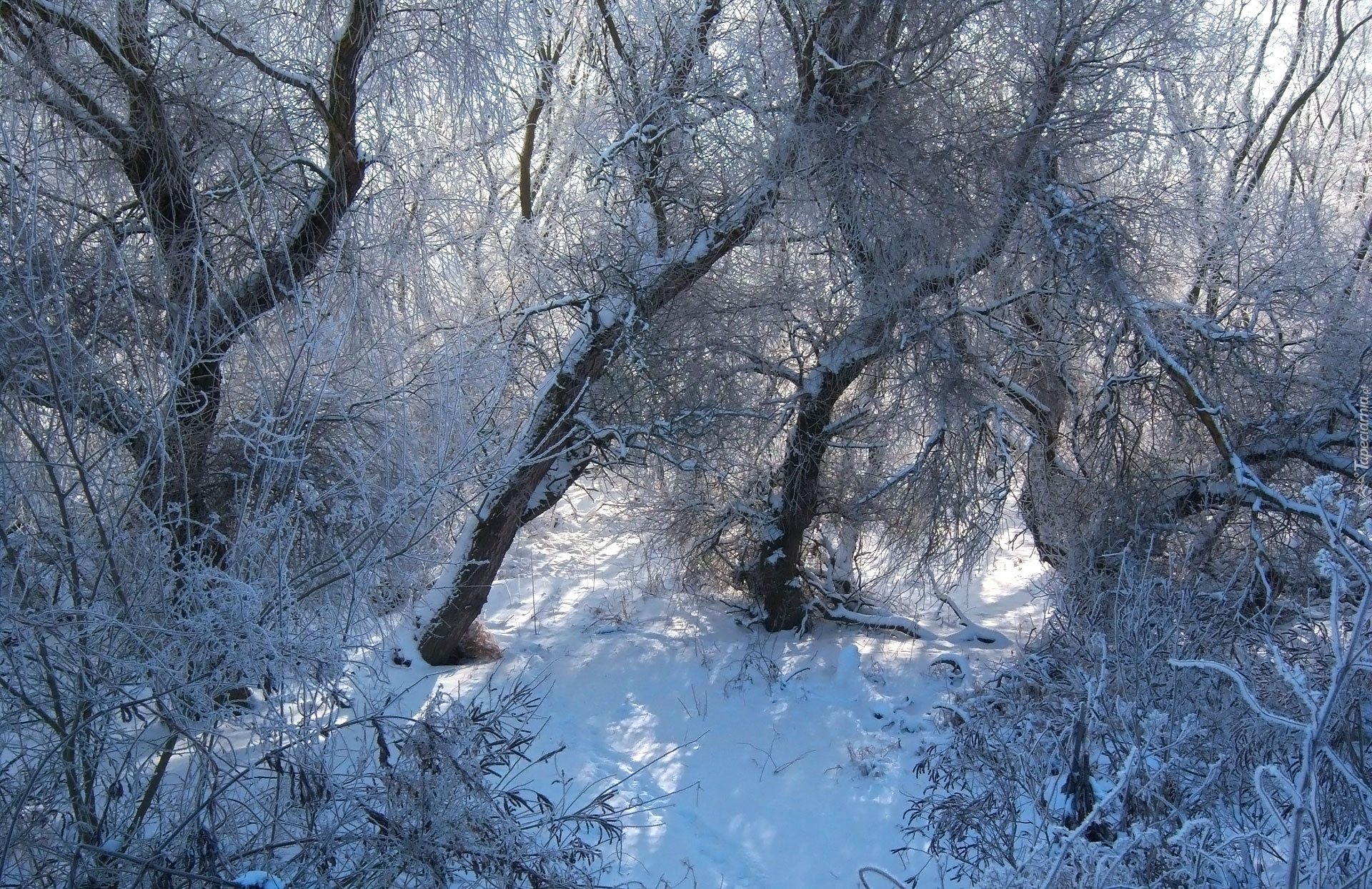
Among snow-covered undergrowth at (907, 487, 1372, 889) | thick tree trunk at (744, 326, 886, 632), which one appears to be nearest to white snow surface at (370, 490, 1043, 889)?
thick tree trunk at (744, 326, 886, 632)

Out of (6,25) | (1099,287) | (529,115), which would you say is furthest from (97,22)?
(1099,287)

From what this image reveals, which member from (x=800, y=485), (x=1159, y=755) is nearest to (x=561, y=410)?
(x=800, y=485)

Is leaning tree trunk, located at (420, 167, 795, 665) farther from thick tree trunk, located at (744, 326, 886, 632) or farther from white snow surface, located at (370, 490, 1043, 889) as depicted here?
thick tree trunk, located at (744, 326, 886, 632)

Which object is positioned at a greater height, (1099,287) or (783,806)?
(1099,287)

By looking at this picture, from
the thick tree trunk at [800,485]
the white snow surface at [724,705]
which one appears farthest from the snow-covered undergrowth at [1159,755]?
the thick tree trunk at [800,485]

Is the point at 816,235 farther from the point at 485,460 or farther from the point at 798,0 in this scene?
the point at 485,460

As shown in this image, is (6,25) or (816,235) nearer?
(6,25)

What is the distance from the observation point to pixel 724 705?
6.41 m

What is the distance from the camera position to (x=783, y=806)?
532 cm

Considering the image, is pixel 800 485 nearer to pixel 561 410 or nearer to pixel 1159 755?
pixel 561 410

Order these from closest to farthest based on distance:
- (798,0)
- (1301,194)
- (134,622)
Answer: (134,622) < (798,0) < (1301,194)

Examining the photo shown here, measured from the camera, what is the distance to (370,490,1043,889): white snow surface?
4918mm

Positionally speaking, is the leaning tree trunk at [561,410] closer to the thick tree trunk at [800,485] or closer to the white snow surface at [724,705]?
the white snow surface at [724,705]

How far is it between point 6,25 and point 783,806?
17.2ft
